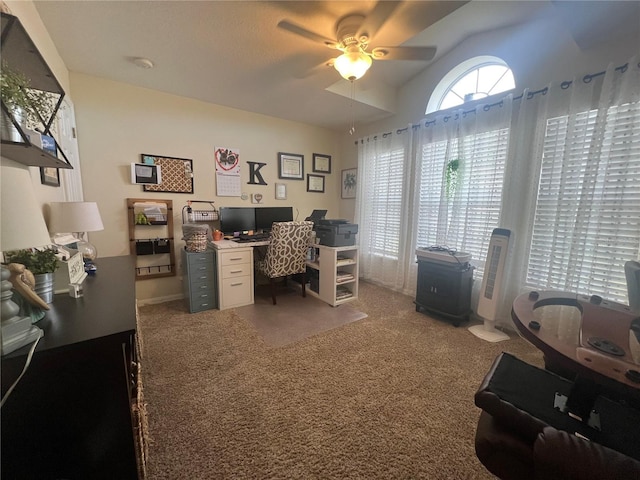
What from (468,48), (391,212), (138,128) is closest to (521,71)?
(468,48)

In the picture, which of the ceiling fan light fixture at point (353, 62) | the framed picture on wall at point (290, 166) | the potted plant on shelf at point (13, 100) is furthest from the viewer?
the framed picture on wall at point (290, 166)

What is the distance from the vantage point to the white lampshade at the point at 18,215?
2.22ft

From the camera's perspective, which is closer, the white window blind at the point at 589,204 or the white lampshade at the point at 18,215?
the white lampshade at the point at 18,215

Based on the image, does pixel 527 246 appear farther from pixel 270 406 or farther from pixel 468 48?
pixel 270 406

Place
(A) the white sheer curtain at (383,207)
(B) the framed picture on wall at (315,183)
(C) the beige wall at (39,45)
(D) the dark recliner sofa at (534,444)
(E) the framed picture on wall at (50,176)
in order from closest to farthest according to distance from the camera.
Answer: (D) the dark recliner sofa at (534,444) → (C) the beige wall at (39,45) → (E) the framed picture on wall at (50,176) → (A) the white sheer curtain at (383,207) → (B) the framed picture on wall at (315,183)

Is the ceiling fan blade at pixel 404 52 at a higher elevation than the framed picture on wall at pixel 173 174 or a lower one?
higher

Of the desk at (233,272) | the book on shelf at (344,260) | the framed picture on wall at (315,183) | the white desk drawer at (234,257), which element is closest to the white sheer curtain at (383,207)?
the framed picture on wall at (315,183)

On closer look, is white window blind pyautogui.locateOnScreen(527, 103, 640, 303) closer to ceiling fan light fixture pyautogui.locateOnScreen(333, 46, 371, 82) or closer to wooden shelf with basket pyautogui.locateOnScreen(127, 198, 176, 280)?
ceiling fan light fixture pyautogui.locateOnScreen(333, 46, 371, 82)

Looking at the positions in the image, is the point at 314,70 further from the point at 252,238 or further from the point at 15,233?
the point at 15,233

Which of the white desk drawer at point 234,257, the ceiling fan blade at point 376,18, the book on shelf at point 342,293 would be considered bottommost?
the book on shelf at point 342,293

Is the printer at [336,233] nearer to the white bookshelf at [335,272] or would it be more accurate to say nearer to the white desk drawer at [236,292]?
the white bookshelf at [335,272]

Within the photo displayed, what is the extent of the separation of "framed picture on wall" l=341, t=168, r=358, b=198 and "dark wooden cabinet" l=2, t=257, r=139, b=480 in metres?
3.61

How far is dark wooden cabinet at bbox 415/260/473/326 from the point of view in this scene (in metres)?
2.53

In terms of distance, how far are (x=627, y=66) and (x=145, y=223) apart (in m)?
4.38
